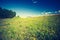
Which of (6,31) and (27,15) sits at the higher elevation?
(27,15)

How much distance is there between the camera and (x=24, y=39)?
9.82ft

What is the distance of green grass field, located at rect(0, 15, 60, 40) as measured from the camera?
2.97 meters

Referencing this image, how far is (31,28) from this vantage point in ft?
10.1

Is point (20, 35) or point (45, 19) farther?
point (45, 19)

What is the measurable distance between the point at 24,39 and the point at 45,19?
673mm

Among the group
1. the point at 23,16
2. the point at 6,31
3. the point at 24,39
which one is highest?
the point at 23,16

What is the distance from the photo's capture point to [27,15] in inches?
123

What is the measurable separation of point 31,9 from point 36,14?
162mm

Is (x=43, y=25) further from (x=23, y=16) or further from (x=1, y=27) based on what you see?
(x=1, y=27)

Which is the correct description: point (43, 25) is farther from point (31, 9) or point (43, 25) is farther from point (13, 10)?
point (13, 10)

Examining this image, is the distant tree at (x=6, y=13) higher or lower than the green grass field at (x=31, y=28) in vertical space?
higher

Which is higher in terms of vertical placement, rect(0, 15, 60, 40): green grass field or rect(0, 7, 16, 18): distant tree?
rect(0, 7, 16, 18): distant tree

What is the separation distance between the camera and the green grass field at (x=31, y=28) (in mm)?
2971

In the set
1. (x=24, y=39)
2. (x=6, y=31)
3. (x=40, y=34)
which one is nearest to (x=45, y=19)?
(x=40, y=34)
